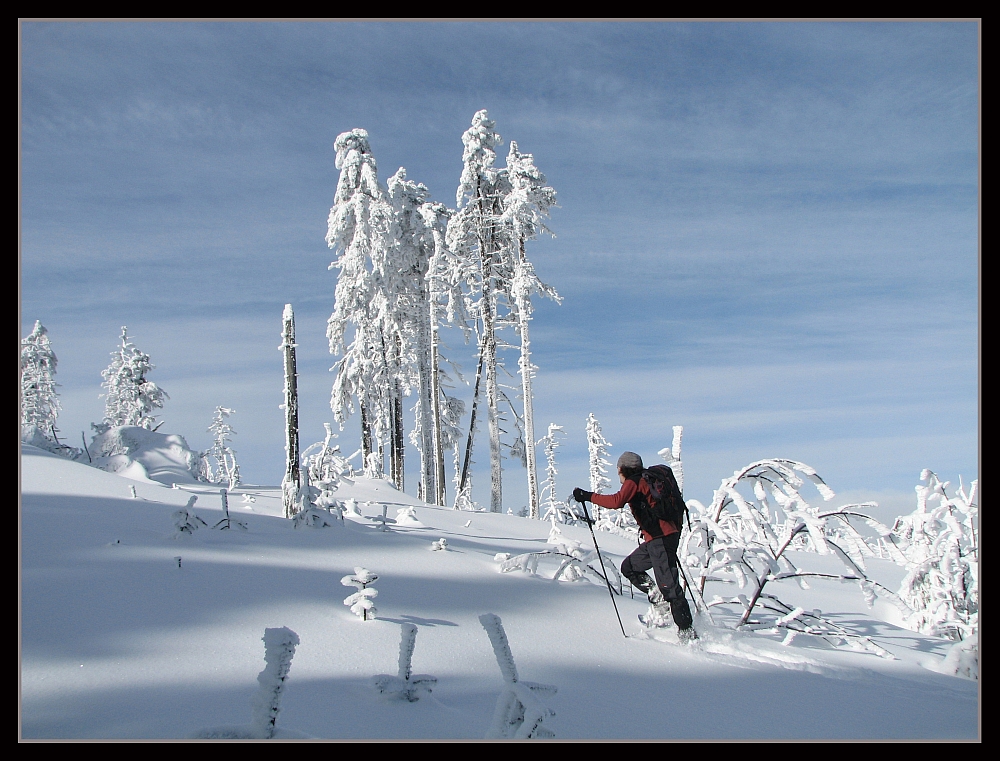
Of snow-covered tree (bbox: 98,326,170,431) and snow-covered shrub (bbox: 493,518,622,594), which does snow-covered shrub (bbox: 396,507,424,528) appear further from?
snow-covered tree (bbox: 98,326,170,431)

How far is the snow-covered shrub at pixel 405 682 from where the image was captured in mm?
3376

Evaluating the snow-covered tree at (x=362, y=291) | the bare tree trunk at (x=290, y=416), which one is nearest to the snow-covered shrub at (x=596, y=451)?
the snow-covered tree at (x=362, y=291)

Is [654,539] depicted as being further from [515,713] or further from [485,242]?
[485,242]

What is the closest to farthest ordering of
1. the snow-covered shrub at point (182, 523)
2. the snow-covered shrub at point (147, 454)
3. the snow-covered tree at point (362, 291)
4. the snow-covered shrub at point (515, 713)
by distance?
the snow-covered shrub at point (515, 713) < the snow-covered shrub at point (182, 523) < the snow-covered shrub at point (147, 454) < the snow-covered tree at point (362, 291)

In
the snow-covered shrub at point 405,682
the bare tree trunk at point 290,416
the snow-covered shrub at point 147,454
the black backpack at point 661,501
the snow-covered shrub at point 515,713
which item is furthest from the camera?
the snow-covered shrub at point 147,454

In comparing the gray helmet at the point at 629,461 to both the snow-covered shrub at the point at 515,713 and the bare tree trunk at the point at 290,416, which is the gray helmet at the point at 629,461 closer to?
the snow-covered shrub at the point at 515,713

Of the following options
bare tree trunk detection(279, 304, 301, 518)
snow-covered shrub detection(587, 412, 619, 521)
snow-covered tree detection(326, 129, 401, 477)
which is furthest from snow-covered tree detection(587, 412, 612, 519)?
bare tree trunk detection(279, 304, 301, 518)

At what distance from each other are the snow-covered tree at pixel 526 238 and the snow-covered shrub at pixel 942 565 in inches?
535

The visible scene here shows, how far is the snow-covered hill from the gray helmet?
150 centimetres

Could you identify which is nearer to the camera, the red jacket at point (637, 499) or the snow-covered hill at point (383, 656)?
the snow-covered hill at point (383, 656)

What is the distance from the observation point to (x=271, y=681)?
8.38ft
